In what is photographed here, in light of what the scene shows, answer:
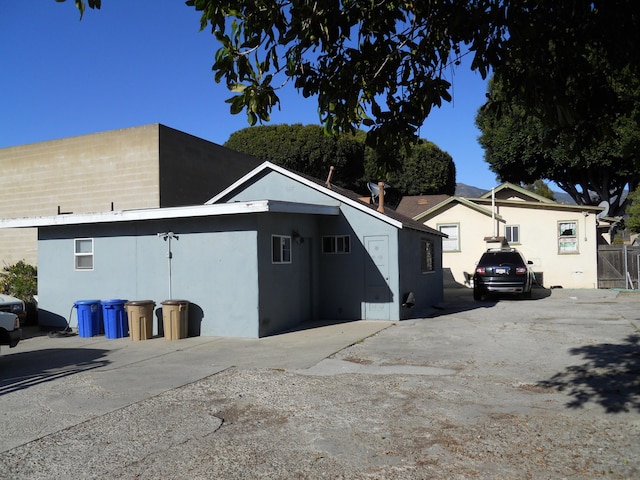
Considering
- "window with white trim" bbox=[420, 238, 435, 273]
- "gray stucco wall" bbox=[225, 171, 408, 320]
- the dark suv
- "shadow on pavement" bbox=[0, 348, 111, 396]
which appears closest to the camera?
"shadow on pavement" bbox=[0, 348, 111, 396]

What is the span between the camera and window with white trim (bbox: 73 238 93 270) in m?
14.2

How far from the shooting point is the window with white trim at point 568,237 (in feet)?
80.1

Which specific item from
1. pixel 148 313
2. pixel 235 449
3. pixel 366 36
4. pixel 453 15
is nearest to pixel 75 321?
pixel 148 313

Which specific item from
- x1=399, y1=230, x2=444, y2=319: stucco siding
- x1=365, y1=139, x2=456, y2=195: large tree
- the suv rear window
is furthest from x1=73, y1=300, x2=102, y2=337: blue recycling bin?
x1=365, y1=139, x2=456, y2=195: large tree

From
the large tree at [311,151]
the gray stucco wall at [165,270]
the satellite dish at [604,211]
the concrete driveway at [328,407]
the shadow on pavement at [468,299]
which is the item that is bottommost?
the concrete driveway at [328,407]

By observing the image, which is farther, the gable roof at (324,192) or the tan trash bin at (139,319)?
the gable roof at (324,192)

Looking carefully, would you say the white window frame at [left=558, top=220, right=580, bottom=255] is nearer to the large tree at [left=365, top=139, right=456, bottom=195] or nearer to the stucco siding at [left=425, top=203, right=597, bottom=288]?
the stucco siding at [left=425, top=203, right=597, bottom=288]

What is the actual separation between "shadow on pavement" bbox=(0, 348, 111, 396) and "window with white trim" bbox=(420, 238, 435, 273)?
1024cm

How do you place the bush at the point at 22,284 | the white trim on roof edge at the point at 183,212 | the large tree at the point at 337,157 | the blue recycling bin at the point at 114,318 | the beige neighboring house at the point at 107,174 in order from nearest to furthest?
the white trim on roof edge at the point at 183,212
the blue recycling bin at the point at 114,318
the bush at the point at 22,284
the beige neighboring house at the point at 107,174
the large tree at the point at 337,157

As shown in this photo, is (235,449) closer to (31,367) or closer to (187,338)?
(31,367)

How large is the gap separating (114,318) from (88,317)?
805mm

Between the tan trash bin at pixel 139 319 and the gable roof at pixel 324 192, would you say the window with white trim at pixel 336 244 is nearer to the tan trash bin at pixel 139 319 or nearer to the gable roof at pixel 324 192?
the gable roof at pixel 324 192

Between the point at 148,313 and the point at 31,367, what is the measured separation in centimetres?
309

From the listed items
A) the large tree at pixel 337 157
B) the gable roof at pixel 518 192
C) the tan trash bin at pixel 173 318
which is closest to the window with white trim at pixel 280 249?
the tan trash bin at pixel 173 318
